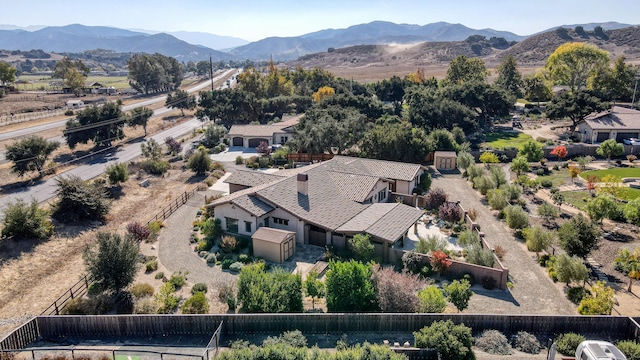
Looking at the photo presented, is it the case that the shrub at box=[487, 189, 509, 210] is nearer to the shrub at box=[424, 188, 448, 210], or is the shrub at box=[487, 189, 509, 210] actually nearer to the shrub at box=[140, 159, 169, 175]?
the shrub at box=[424, 188, 448, 210]

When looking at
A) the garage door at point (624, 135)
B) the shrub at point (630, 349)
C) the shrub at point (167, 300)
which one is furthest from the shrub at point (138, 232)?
the garage door at point (624, 135)

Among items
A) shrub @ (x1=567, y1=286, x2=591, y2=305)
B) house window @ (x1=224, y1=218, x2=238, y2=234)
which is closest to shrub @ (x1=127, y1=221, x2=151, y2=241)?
house window @ (x1=224, y1=218, x2=238, y2=234)

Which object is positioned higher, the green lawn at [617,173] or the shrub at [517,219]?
the green lawn at [617,173]

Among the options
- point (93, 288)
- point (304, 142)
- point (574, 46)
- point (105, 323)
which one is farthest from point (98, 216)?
point (574, 46)

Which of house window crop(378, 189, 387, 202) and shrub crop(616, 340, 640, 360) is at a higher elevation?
house window crop(378, 189, 387, 202)

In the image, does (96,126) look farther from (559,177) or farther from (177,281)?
(559,177)

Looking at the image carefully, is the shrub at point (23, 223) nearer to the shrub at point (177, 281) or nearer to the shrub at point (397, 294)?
the shrub at point (177, 281)

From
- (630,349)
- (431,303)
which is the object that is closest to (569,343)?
(630,349)

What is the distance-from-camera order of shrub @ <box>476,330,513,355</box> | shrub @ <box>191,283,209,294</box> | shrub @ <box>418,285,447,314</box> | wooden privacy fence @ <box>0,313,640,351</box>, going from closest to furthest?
1. shrub @ <box>476,330,513,355</box>
2. wooden privacy fence @ <box>0,313,640,351</box>
3. shrub @ <box>418,285,447,314</box>
4. shrub @ <box>191,283,209,294</box>
